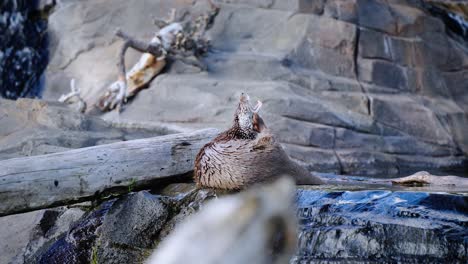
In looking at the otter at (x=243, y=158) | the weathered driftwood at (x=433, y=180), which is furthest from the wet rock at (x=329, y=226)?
the weathered driftwood at (x=433, y=180)

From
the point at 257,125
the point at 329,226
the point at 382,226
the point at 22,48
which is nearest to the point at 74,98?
the point at 22,48

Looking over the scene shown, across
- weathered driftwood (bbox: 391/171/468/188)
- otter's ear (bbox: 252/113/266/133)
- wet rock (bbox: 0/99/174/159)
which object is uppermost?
otter's ear (bbox: 252/113/266/133)

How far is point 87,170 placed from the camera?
425cm

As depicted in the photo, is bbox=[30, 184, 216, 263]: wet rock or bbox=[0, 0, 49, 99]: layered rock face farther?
bbox=[0, 0, 49, 99]: layered rock face

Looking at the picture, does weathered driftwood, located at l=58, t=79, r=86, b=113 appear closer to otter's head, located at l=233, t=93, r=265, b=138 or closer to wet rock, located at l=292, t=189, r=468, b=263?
otter's head, located at l=233, t=93, r=265, b=138

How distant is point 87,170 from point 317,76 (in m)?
6.33

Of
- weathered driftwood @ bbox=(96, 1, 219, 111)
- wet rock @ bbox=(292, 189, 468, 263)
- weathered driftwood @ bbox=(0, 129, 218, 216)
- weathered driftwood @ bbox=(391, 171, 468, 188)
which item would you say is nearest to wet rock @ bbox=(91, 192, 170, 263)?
A: weathered driftwood @ bbox=(0, 129, 218, 216)

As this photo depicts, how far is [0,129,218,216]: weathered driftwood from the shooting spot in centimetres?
403

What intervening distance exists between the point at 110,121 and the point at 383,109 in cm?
384

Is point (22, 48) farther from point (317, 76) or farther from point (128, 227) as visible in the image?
point (128, 227)

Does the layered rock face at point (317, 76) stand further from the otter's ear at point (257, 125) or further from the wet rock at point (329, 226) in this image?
the wet rock at point (329, 226)

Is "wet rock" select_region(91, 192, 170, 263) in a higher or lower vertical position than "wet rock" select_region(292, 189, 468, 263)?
lower

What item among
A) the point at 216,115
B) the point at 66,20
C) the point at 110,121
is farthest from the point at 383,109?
the point at 66,20

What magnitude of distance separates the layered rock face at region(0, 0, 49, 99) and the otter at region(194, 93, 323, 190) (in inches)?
301
